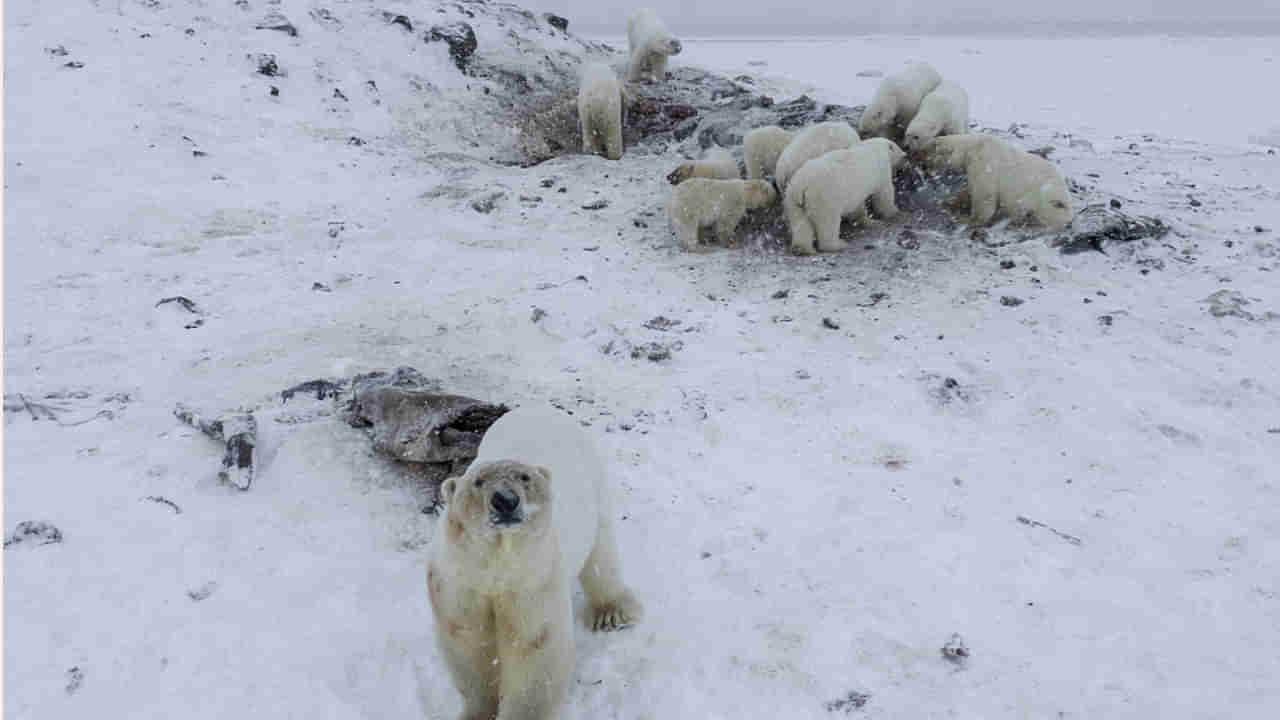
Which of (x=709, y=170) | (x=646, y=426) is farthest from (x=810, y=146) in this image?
(x=646, y=426)

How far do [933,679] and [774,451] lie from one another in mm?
1539

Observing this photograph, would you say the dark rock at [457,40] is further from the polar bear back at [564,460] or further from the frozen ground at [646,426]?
the polar bear back at [564,460]

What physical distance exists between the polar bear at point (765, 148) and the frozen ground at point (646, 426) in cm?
98

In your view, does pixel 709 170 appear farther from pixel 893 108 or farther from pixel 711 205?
pixel 893 108

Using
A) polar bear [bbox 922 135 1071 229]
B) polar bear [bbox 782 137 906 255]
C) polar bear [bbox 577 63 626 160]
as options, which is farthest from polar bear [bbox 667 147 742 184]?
polar bear [bbox 922 135 1071 229]

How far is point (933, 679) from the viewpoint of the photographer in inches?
119

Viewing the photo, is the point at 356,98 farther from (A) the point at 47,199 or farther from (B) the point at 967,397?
(B) the point at 967,397

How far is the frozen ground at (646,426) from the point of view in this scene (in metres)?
3.03

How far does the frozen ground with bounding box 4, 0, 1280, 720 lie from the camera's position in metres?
3.03

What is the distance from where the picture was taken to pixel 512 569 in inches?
98.7

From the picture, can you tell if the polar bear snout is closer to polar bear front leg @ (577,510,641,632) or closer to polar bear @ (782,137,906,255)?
polar bear front leg @ (577,510,641,632)

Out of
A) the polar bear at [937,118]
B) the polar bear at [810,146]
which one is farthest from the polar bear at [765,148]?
the polar bear at [937,118]

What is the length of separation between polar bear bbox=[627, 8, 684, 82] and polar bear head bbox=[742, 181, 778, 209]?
21.8 feet

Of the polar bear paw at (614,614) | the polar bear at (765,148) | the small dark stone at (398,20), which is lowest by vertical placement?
the polar bear paw at (614,614)
